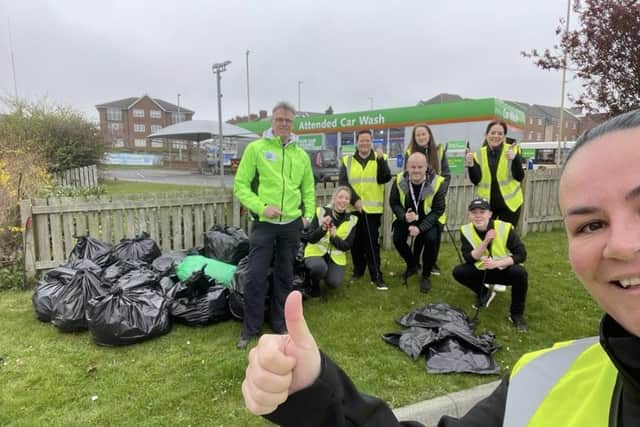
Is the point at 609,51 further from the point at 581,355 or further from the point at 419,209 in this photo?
the point at 581,355

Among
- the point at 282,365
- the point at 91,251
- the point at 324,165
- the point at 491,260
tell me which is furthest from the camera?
the point at 324,165

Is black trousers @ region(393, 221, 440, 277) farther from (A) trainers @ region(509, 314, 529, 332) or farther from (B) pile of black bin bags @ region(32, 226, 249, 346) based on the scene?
(B) pile of black bin bags @ region(32, 226, 249, 346)

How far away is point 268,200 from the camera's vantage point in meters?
3.75

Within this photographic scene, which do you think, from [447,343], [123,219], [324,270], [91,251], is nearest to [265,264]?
[324,270]

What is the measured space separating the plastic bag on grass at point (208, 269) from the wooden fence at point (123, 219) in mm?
1076

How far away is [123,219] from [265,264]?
2.76 metres

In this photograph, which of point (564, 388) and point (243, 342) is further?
point (243, 342)

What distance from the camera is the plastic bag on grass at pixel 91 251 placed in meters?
4.78

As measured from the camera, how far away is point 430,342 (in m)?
3.49

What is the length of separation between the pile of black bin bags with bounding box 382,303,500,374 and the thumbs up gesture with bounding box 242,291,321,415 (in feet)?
8.37

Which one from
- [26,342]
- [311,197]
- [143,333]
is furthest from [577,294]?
[26,342]

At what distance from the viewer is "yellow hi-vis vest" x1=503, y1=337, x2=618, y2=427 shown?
86 centimetres

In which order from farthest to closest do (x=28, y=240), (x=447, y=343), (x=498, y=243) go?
(x=28, y=240) < (x=498, y=243) < (x=447, y=343)

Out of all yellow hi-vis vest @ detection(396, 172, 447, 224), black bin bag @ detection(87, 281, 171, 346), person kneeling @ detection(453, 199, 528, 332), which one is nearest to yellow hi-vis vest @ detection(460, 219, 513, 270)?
person kneeling @ detection(453, 199, 528, 332)
